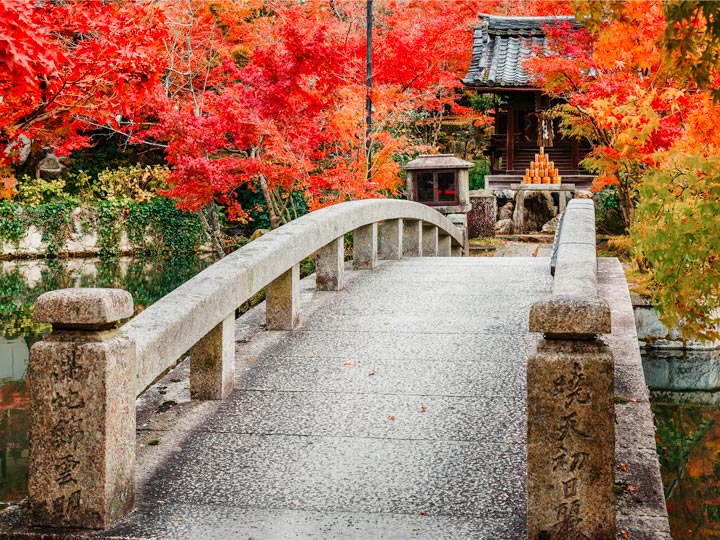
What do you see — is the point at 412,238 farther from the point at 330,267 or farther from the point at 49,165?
the point at 49,165

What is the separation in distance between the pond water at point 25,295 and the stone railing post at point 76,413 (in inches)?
120

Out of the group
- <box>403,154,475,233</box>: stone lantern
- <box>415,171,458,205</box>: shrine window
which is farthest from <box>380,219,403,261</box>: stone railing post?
<box>415,171,458,205</box>: shrine window

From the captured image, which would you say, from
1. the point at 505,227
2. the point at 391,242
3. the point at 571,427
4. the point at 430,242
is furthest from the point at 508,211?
the point at 571,427

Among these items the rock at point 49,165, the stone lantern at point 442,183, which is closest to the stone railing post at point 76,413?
the stone lantern at point 442,183

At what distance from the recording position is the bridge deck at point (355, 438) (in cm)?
346

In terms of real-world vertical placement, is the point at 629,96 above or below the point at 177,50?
below

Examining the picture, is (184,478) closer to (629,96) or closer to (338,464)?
(338,464)

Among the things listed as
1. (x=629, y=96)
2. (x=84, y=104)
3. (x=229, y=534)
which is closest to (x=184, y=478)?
(x=229, y=534)

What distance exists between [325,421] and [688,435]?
522 centimetres

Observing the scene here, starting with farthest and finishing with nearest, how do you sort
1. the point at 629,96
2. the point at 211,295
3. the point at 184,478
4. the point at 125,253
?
the point at 125,253 < the point at 629,96 < the point at 211,295 < the point at 184,478

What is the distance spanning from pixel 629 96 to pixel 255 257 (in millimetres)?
7886

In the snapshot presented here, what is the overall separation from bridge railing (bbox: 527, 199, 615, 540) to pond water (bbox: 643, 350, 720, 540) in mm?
3317

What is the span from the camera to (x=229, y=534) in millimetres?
3318

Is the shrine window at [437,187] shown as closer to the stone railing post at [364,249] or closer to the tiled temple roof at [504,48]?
the tiled temple roof at [504,48]
